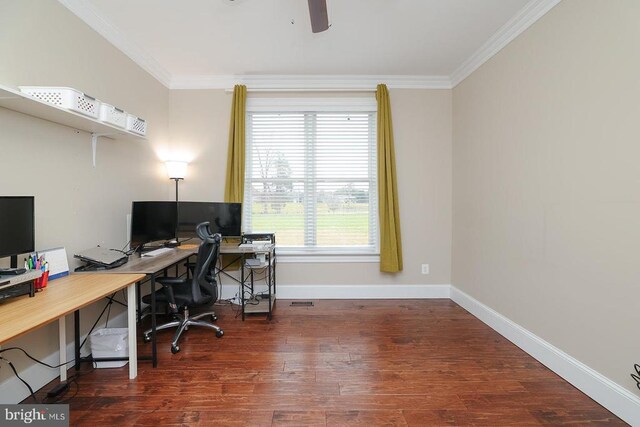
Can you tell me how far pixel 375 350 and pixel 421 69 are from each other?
313 cm

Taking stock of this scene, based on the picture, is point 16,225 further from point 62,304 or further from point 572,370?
point 572,370

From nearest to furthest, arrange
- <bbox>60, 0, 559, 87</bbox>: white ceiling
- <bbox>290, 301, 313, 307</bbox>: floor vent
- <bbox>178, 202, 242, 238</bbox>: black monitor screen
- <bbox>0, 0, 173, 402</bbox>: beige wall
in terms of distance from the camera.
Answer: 1. <bbox>0, 0, 173, 402</bbox>: beige wall
2. <bbox>60, 0, 559, 87</bbox>: white ceiling
3. <bbox>178, 202, 242, 238</bbox>: black monitor screen
4. <bbox>290, 301, 313, 307</bbox>: floor vent

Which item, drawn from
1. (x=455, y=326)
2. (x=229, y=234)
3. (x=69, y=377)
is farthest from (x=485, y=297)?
(x=69, y=377)

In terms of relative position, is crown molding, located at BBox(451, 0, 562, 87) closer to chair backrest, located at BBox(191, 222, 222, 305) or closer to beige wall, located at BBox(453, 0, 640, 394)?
beige wall, located at BBox(453, 0, 640, 394)

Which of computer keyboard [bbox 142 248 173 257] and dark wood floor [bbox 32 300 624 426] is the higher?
computer keyboard [bbox 142 248 173 257]

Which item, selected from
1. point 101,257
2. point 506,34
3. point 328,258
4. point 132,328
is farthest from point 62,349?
point 506,34

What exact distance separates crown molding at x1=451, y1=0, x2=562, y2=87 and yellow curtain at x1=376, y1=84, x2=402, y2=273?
893mm

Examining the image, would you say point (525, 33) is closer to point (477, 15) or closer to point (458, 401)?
point (477, 15)

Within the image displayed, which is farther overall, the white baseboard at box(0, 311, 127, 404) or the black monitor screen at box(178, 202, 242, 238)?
the black monitor screen at box(178, 202, 242, 238)

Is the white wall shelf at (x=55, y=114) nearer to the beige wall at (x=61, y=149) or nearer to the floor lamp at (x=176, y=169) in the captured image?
the beige wall at (x=61, y=149)

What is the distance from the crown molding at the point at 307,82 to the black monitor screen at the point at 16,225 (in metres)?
2.37

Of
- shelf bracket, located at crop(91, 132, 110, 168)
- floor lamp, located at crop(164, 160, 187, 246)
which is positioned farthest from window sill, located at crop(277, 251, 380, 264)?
shelf bracket, located at crop(91, 132, 110, 168)

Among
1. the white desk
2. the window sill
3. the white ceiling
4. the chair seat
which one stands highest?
the white ceiling

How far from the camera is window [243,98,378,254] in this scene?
3.46 metres
